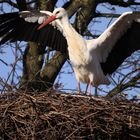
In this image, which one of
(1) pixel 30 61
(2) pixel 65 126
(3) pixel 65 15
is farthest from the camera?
(1) pixel 30 61

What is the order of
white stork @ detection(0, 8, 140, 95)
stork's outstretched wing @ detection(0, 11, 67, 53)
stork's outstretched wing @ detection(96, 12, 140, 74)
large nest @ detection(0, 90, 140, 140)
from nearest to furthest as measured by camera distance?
large nest @ detection(0, 90, 140, 140) → white stork @ detection(0, 8, 140, 95) → stork's outstretched wing @ detection(96, 12, 140, 74) → stork's outstretched wing @ detection(0, 11, 67, 53)

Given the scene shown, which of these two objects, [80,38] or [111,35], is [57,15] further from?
[111,35]

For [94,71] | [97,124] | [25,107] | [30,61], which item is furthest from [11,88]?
[30,61]

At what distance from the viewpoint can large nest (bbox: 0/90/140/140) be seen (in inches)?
323

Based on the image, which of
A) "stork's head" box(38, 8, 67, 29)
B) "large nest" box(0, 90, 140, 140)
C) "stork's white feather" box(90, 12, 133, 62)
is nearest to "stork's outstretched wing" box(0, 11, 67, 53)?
"stork's head" box(38, 8, 67, 29)

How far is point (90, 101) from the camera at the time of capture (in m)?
8.56

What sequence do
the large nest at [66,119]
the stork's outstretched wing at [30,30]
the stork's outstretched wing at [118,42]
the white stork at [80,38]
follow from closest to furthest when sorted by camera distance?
1. the large nest at [66,119]
2. the white stork at [80,38]
3. the stork's outstretched wing at [118,42]
4. the stork's outstretched wing at [30,30]

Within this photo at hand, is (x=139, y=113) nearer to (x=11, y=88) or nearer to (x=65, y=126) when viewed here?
(x=65, y=126)

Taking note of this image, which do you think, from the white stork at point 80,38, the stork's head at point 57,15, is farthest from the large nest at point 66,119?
the stork's head at point 57,15

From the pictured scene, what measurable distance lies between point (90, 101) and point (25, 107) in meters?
0.73

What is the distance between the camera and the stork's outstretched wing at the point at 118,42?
10.9m

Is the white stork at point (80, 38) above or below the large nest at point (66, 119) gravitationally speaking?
above

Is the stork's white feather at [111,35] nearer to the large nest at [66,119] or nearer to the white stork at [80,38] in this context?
the white stork at [80,38]

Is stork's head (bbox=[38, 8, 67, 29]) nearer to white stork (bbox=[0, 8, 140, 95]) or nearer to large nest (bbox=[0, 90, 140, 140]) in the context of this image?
white stork (bbox=[0, 8, 140, 95])
